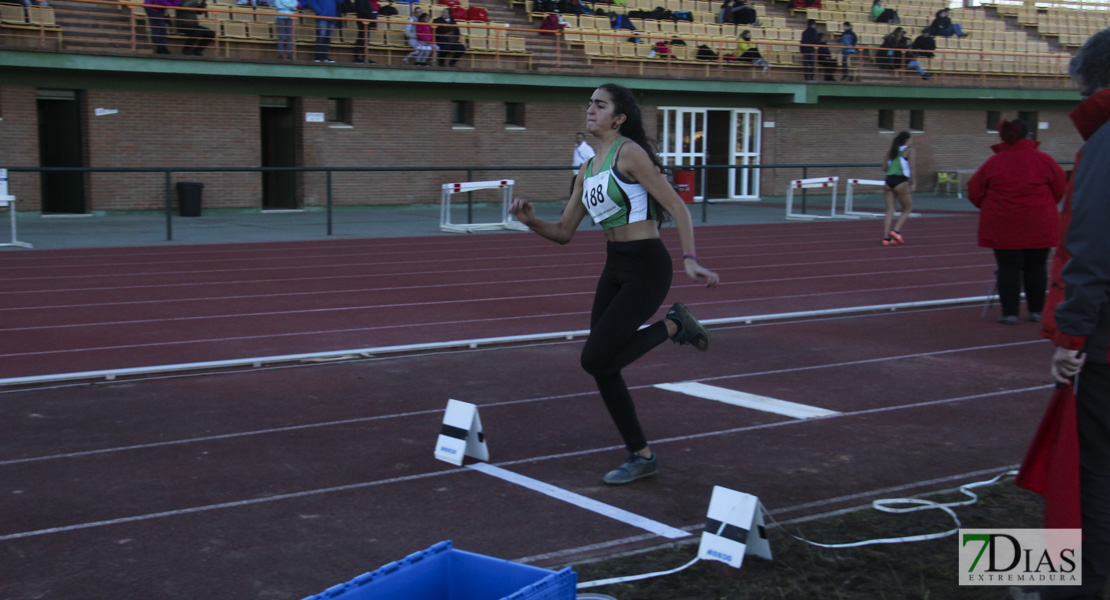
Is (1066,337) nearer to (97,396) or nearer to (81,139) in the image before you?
(97,396)

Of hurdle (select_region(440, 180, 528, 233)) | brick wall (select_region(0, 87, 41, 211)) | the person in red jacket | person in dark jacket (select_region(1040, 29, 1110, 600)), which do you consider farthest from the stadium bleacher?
person in dark jacket (select_region(1040, 29, 1110, 600))

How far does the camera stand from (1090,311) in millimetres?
3387

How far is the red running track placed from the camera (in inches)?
366

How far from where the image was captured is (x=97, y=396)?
7.21 m

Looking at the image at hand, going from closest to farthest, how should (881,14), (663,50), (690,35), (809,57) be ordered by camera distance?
(663,50), (690,35), (809,57), (881,14)

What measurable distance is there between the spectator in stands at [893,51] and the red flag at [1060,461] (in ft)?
110

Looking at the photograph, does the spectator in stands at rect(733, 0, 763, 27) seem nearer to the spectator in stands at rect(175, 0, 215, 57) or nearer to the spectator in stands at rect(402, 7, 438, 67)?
the spectator in stands at rect(402, 7, 438, 67)

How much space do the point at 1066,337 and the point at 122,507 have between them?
13.4 feet

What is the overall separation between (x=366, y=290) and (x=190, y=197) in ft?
42.4

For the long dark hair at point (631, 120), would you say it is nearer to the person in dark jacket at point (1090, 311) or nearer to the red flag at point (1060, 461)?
the person in dark jacket at point (1090, 311)

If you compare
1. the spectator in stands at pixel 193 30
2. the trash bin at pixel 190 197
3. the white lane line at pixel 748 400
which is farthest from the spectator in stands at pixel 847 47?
the white lane line at pixel 748 400

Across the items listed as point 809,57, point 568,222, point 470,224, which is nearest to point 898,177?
point 470,224

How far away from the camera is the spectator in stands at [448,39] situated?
26.5 m

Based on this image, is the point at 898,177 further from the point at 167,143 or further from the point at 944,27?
the point at 944,27
